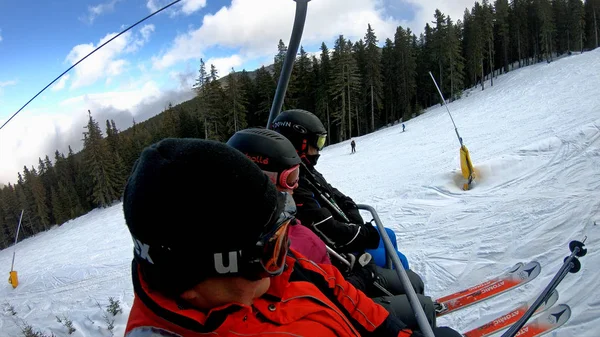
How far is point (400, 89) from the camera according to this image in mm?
49906

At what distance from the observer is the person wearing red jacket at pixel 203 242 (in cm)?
109

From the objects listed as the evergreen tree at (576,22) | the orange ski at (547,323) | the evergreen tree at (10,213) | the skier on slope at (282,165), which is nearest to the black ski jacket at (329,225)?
the skier on slope at (282,165)

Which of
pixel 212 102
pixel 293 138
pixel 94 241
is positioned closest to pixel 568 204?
Result: pixel 293 138

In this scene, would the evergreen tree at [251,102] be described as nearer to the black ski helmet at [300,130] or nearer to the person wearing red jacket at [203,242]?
the black ski helmet at [300,130]

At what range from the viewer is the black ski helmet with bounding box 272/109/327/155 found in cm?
407

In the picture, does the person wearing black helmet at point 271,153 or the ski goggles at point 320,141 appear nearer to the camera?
the person wearing black helmet at point 271,153

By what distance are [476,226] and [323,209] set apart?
4.89m

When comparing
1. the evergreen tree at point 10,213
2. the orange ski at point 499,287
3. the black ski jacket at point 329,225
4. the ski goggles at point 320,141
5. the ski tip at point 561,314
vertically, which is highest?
the ski goggles at point 320,141

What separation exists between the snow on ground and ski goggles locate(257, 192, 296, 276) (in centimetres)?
354

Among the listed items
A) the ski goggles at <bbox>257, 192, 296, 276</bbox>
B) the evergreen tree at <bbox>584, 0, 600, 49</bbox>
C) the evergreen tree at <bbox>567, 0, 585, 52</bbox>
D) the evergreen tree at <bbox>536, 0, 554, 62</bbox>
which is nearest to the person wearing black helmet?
the ski goggles at <bbox>257, 192, 296, 276</bbox>

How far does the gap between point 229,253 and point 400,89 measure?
52.6m

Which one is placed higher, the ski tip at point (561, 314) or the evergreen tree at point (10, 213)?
the ski tip at point (561, 314)

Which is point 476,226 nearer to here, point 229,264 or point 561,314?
point 561,314

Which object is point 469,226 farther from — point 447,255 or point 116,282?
point 116,282
